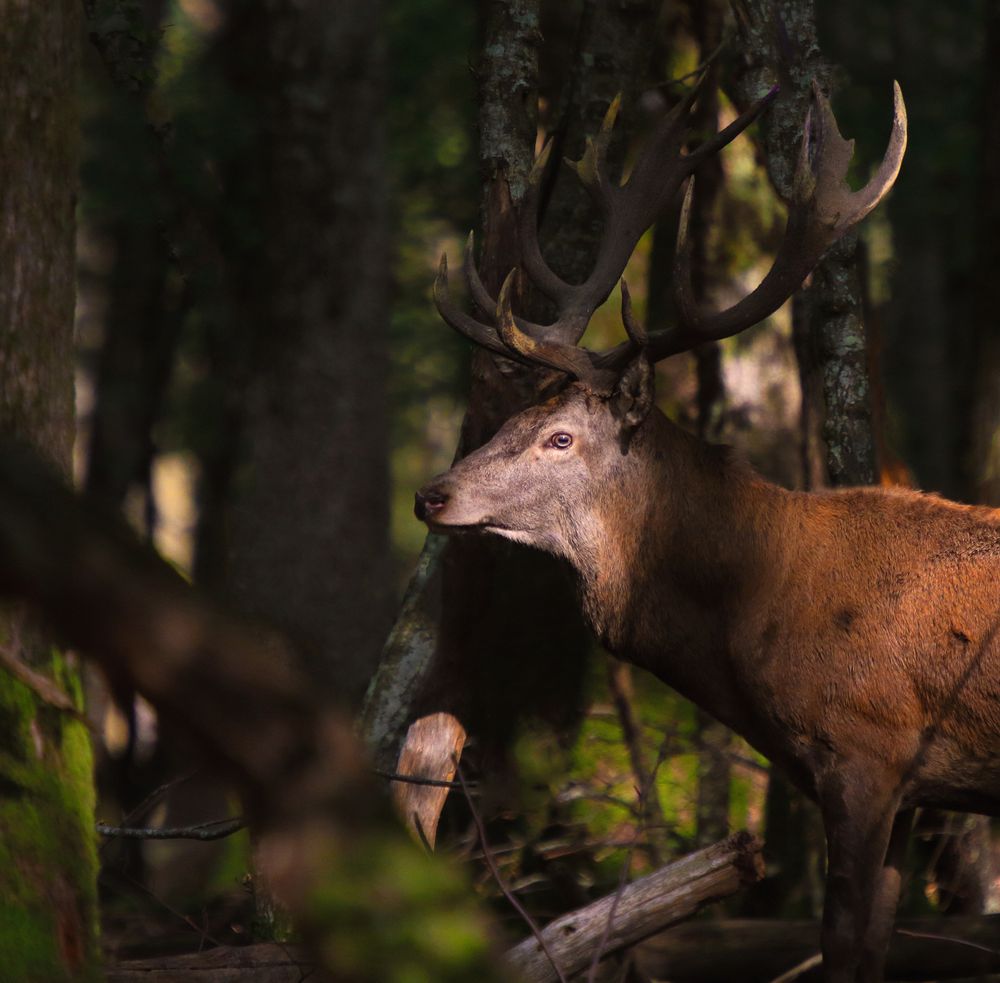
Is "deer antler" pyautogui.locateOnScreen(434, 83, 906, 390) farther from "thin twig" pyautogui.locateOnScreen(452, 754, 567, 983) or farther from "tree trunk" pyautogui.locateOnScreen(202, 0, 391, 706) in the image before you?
"tree trunk" pyautogui.locateOnScreen(202, 0, 391, 706)

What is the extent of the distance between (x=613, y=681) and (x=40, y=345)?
441 centimetres

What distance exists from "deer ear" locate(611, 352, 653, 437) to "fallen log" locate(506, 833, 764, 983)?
185 centimetres

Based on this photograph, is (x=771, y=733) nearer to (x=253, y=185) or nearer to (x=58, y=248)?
(x=58, y=248)

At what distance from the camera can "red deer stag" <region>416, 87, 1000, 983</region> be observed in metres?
5.39

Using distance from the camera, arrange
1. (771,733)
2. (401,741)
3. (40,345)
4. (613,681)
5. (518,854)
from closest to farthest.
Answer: (40,345), (771,733), (401,741), (518,854), (613,681)

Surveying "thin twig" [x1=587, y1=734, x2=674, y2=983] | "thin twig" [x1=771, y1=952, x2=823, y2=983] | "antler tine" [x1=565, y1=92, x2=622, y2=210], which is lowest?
"thin twig" [x1=771, y1=952, x2=823, y2=983]

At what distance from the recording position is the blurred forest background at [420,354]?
723cm

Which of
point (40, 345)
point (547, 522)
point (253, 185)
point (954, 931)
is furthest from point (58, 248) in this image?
point (253, 185)

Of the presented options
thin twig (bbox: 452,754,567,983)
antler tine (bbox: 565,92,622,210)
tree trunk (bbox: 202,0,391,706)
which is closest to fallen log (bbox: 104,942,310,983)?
thin twig (bbox: 452,754,567,983)

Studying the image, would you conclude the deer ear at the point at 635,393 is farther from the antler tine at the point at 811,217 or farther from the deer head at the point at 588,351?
the antler tine at the point at 811,217

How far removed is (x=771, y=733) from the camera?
555cm

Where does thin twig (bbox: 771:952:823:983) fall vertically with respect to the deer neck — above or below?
below

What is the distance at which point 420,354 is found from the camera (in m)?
20.0

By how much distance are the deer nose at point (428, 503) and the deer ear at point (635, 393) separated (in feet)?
2.91
